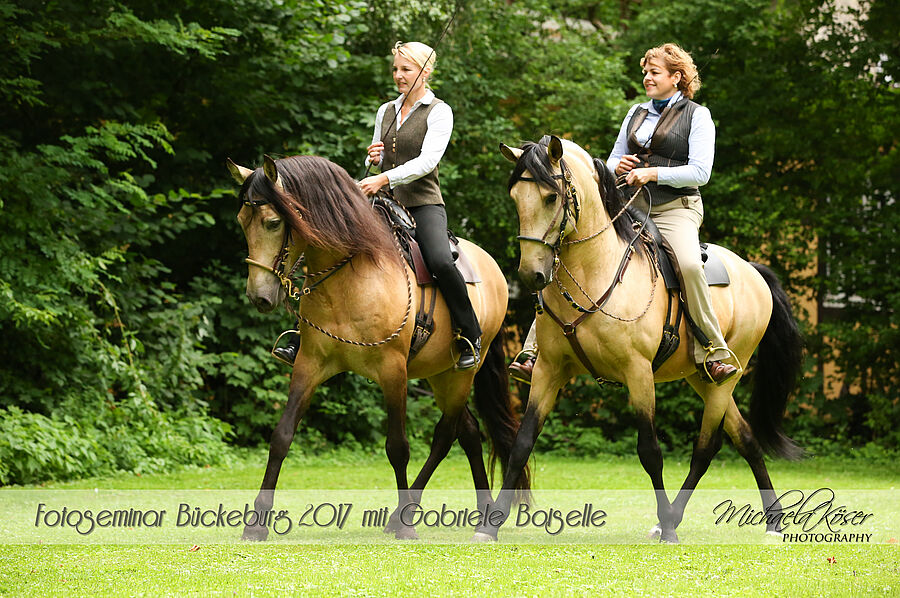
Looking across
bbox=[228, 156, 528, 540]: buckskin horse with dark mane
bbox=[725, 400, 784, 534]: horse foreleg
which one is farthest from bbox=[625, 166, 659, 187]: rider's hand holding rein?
bbox=[725, 400, 784, 534]: horse foreleg

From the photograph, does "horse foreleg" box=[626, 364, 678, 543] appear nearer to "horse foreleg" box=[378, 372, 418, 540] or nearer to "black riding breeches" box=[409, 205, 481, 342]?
"black riding breeches" box=[409, 205, 481, 342]

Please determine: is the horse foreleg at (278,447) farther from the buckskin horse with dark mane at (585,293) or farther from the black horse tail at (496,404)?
the black horse tail at (496,404)

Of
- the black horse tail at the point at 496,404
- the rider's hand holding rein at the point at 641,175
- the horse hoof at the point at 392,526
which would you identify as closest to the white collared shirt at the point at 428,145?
the rider's hand holding rein at the point at 641,175

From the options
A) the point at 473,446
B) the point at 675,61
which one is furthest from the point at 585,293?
the point at 473,446

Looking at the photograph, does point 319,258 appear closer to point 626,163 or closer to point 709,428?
point 626,163

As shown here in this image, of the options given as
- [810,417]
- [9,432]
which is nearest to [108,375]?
[9,432]

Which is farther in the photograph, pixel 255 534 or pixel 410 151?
pixel 410 151

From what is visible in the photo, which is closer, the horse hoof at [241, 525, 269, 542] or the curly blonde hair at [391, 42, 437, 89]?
the horse hoof at [241, 525, 269, 542]

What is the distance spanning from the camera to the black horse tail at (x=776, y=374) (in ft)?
26.1

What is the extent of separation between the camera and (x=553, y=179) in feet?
18.6

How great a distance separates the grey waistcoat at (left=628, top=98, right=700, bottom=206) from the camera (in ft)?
21.5

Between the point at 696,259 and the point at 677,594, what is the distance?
2.68 metres

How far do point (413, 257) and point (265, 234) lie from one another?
123 centimetres

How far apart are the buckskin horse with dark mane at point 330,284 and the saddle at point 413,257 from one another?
0.09 m
